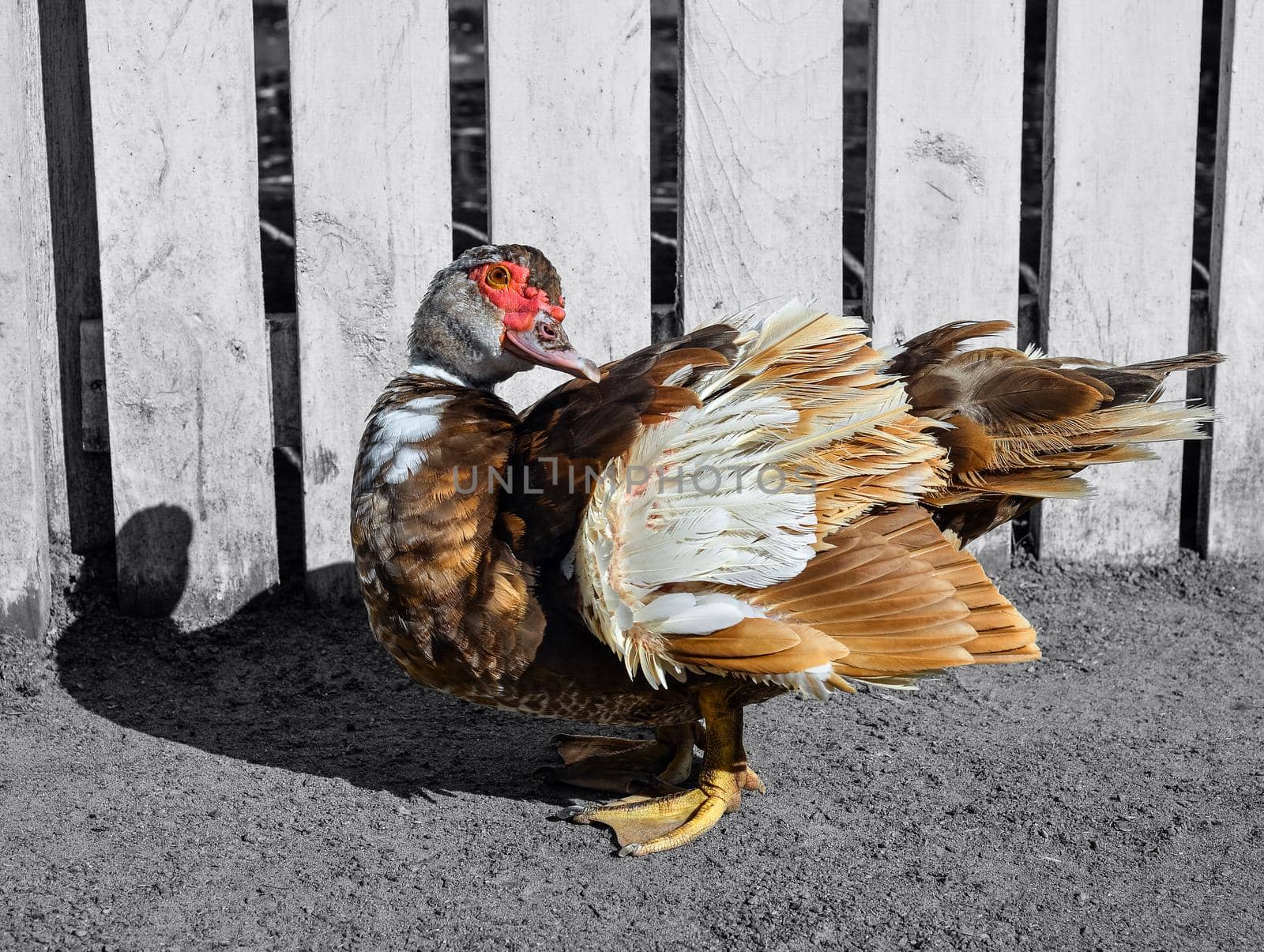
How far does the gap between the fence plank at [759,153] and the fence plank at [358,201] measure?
593mm

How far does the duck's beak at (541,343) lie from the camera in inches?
100

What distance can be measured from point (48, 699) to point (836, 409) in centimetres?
182

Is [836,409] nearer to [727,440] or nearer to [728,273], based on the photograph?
[727,440]

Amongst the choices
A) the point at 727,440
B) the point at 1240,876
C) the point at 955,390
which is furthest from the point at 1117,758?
the point at 727,440

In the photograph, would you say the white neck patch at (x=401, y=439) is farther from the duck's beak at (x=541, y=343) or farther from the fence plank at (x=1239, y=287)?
the fence plank at (x=1239, y=287)

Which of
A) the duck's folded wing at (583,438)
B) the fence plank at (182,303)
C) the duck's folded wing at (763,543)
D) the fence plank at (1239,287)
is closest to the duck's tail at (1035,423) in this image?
the duck's folded wing at (763,543)

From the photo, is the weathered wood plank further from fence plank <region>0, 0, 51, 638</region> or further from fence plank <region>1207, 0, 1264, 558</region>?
fence plank <region>1207, 0, 1264, 558</region>

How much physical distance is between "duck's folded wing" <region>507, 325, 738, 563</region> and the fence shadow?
0.59 m

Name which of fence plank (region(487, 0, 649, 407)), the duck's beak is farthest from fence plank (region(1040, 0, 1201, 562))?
the duck's beak

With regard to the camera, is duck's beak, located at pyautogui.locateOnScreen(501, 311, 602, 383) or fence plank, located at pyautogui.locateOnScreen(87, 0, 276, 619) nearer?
duck's beak, located at pyautogui.locateOnScreen(501, 311, 602, 383)

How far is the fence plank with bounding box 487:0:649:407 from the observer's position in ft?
10.4

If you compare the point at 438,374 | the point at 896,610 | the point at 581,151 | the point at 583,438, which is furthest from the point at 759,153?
the point at 896,610

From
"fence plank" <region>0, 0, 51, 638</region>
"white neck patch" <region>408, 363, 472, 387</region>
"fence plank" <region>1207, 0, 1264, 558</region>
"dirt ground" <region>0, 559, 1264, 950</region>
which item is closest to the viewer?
"dirt ground" <region>0, 559, 1264, 950</region>

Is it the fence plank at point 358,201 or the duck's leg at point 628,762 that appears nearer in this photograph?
the duck's leg at point 628,762
